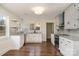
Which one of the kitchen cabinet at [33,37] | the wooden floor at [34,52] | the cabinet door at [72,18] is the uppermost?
the cabinet door at [72,18]

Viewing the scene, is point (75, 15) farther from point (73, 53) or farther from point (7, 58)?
point (7, 58)

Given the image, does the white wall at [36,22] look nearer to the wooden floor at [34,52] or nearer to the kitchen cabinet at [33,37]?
the kitchen cabinet at [33,37]

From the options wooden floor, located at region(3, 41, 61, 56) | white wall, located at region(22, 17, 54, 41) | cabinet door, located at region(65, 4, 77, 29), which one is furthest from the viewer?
white wall, located at region(22, 17, 54, 41)

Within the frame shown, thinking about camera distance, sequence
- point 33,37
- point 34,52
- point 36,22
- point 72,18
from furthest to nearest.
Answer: point 36,22, point 33,37, point 34,52, point 72,18

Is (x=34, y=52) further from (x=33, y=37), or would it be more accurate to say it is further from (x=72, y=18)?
(x=33, y=37)

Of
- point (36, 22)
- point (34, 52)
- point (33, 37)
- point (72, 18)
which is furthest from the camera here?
point (36, 22)

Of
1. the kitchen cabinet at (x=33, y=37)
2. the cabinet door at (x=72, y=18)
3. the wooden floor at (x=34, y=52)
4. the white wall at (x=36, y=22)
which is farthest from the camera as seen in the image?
the white wall at (x=36, y=22)

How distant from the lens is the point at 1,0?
1242mm

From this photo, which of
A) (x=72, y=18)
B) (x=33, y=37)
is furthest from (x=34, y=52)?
(x=33, y=37)

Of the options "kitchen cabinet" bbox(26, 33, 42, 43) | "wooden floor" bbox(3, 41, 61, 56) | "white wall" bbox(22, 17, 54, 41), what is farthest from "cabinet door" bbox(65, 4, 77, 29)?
"white wall" bbox(22, 17, 54, 41)

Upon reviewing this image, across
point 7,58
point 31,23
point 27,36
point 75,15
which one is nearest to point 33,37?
point 27,36

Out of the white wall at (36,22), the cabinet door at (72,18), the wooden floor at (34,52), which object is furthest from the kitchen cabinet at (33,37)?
the cabinet door at (72,18)

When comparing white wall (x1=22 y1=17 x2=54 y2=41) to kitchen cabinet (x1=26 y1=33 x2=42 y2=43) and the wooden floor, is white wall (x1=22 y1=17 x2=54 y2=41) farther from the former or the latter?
the wooden floor

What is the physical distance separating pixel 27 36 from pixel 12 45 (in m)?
3.02
